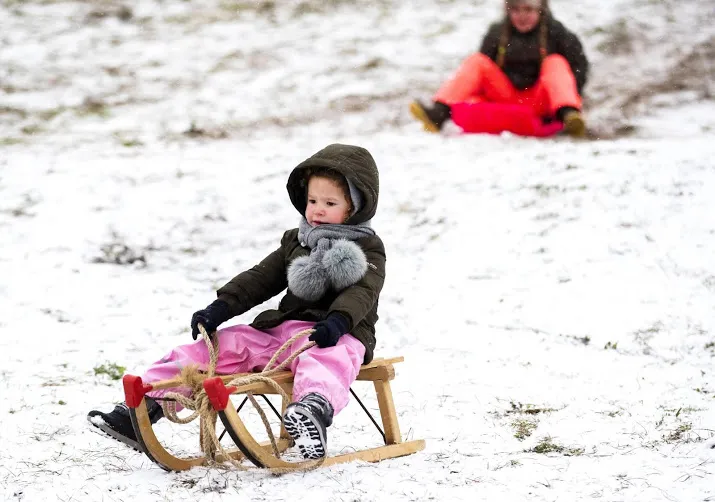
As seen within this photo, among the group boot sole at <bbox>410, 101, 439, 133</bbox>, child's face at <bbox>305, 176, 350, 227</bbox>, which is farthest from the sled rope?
boot sole at <bbox>410, 101, 439, 133</bbox>

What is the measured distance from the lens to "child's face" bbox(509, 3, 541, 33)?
818 cm

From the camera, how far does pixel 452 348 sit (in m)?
5.03

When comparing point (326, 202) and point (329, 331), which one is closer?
point (329, 331)

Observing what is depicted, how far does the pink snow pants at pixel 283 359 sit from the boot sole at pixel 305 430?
16 centimetres

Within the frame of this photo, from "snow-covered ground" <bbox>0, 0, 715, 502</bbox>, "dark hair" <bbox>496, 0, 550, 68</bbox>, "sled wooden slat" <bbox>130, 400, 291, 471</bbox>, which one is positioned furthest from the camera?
"dark hair" <bbox>496, 0, 550, 68</bbox>

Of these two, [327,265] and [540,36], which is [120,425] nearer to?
[327,265]

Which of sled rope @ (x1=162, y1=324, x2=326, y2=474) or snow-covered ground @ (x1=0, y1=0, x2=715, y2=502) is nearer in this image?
sled rope @ (x1=162, y1=324, x2=326, y2=474)

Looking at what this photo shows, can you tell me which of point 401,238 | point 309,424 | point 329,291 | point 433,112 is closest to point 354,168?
point 329,291

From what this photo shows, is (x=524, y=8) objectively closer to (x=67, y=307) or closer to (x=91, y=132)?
(x=91, y=132)

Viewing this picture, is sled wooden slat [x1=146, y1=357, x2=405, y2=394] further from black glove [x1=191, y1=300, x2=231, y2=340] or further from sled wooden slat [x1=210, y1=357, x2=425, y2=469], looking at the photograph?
black glove [x1=191, y1=300, x2=231, y2=340]

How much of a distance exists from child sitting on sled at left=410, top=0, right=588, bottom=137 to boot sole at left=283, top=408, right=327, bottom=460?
217 inches

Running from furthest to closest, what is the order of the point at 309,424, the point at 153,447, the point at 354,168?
the point at 354,168 < the point at 153,447 < the point at 309,424

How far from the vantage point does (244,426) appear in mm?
3201

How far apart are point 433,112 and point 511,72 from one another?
89 centimetres
